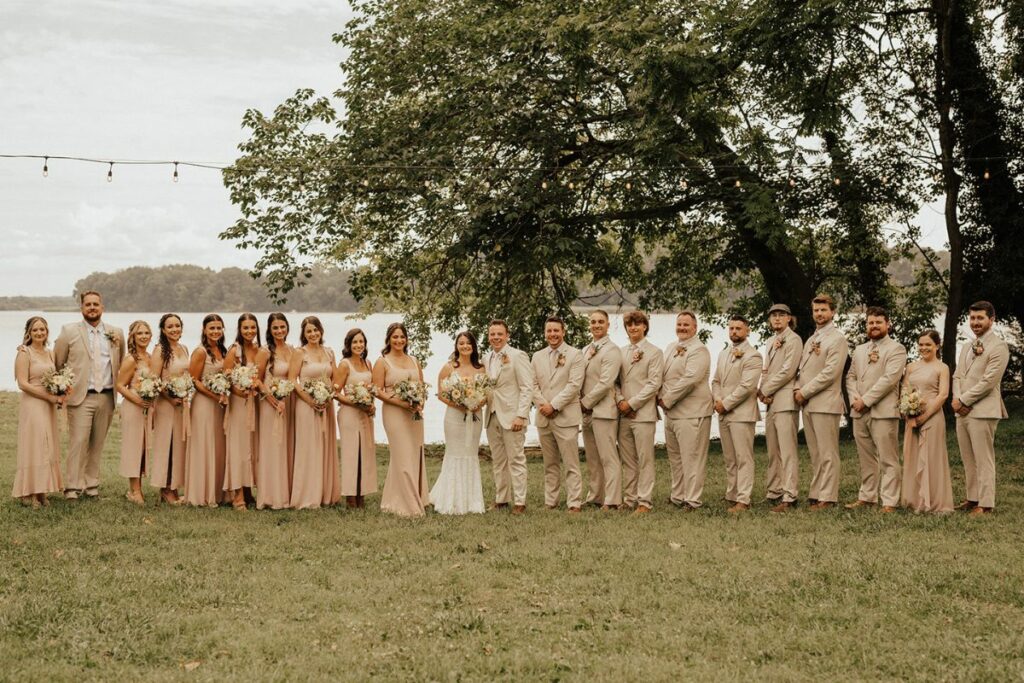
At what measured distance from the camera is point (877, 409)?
35.0ft

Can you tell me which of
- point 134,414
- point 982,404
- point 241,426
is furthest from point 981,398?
point 134,414

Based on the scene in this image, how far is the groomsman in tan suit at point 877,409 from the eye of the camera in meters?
10.5

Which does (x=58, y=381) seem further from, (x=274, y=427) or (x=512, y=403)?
(x=512, y=403)

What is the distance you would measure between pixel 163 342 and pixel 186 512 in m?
1.87

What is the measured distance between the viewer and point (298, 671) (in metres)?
5.83

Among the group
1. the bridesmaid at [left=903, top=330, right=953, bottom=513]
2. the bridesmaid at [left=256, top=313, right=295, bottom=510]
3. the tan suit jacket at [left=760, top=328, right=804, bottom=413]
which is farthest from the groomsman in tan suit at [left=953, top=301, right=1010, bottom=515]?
the bridesmaid at [left=256, top=313, right=295, bottom=510]

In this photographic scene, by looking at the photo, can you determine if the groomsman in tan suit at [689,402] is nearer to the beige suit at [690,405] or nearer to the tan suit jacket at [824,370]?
the beige suit at [690,405]

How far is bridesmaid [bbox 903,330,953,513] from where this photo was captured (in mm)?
10422

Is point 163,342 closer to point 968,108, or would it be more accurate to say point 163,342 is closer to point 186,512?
point 186,512

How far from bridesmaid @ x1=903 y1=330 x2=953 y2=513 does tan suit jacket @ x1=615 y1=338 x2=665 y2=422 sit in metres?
2.56

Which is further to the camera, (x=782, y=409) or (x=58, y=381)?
(x=782, y=409)

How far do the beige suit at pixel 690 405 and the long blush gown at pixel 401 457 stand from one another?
8.87ft

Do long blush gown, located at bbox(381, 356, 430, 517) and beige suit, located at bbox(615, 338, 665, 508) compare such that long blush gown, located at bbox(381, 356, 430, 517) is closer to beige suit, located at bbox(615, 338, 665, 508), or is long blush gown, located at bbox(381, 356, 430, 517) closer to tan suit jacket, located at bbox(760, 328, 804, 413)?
beige suit, located at bbox(615, 338, 665, 508)

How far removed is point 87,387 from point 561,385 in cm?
517
